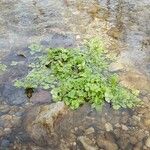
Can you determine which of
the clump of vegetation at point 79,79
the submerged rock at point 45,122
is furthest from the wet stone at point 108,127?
the submerged rock at point 45,122

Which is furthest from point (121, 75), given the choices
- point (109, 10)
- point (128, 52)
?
point (109, 10)

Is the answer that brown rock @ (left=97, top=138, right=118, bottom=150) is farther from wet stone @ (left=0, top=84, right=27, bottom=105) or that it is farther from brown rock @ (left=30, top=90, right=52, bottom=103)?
wet stone @ (left=0, top=84, right=27, bottom=105)

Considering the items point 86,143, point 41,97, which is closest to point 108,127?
point 86,143

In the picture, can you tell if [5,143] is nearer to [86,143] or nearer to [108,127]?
[86,143]

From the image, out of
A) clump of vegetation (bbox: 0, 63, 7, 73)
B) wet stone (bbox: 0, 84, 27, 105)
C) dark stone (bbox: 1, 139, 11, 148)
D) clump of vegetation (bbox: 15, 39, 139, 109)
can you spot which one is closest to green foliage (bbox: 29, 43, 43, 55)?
clump of vegetation (bbox: 15, 39, 139, 109)

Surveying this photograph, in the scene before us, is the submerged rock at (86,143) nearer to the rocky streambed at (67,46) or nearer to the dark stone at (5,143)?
the rocky streambed at (67,46)

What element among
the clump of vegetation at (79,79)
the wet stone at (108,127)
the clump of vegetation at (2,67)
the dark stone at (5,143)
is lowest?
the wet stone at (108,127)
